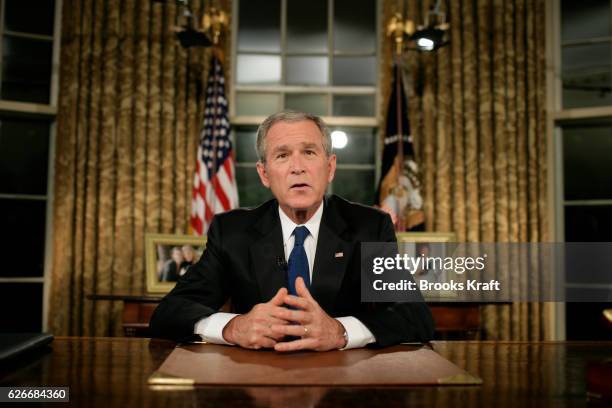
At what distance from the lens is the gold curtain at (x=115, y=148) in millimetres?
5199

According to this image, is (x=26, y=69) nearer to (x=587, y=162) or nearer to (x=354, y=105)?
(x=354, y=105)

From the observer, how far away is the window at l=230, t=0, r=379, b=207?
221 inches

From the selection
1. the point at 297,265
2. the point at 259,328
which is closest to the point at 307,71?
the point at 297,265

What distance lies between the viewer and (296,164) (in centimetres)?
191

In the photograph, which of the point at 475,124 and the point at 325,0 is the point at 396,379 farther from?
the point at 325,0

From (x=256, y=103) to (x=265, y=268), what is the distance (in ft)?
13.1

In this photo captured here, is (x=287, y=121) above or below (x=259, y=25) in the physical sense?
below

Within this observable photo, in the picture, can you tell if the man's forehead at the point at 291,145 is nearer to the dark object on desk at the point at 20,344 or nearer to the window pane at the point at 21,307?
the dark object on desk at the point at 20,344

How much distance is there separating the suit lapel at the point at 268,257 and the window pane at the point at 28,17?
14.7ft

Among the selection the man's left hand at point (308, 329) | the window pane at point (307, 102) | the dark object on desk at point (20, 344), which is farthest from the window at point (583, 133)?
the dark object on desk at point (20, 344)

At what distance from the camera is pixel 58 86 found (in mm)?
5387

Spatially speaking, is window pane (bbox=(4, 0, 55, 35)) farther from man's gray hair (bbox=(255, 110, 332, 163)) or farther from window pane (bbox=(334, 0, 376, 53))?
man's gray hair (bbox=(255, 110, 332, 163))

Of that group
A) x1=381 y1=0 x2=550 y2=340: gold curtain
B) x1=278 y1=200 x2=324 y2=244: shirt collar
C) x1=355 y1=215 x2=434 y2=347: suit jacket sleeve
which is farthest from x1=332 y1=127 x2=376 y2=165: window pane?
x1=355 y1=215 x2=434 y2=347: suit jacket sleeve

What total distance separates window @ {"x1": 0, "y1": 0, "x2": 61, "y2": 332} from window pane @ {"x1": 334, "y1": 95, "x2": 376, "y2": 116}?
8.54 feet
